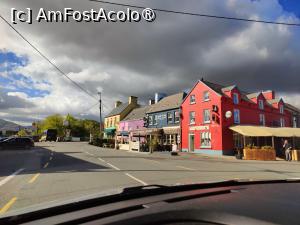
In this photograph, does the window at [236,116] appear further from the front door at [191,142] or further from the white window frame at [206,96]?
the front door at [191,142]

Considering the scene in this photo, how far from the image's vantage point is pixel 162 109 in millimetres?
42500

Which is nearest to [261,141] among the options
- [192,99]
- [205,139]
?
[205,139]

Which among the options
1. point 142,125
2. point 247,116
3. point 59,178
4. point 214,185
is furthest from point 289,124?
Result: point 214,185

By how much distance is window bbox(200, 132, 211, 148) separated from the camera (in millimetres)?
33191

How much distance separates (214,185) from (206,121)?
3164 centimetres

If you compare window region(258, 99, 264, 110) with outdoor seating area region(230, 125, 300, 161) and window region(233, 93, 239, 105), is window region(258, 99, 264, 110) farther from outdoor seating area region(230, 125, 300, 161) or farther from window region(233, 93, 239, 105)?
window region(233, 93, 239, 105)

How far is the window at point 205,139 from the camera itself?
109 ft

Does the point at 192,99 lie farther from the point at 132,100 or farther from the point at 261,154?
the point at 132,100

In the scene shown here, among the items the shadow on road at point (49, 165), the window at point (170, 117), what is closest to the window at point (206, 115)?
the window at point (170, 117)

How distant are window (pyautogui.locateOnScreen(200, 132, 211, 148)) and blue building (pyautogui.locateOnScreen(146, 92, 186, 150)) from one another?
4502 millimetres

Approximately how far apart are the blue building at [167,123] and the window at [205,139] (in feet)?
14.8

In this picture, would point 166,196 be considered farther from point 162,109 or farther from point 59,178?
point 162,109

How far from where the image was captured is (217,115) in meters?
32.2

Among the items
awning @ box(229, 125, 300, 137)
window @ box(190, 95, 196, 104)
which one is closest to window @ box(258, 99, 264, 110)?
awning @ box(229, 125, 300, 137)
